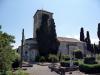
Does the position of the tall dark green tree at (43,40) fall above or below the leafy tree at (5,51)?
above

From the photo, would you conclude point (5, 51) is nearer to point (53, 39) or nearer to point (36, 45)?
point (53, 39)

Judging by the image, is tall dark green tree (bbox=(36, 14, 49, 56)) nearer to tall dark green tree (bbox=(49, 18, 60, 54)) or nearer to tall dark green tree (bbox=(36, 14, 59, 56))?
tall dark green tree (bbox=(36, 14, 59, 56))

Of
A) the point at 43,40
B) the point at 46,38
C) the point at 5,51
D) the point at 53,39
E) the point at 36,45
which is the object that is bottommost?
the point at 5,51

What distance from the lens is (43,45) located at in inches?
2063

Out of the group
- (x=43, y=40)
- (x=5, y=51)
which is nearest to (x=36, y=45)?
(x=43, y=40)

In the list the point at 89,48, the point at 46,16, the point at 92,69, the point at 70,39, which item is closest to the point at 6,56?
the point at 92,69

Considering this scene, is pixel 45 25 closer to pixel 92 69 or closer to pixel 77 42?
pixel 77 42

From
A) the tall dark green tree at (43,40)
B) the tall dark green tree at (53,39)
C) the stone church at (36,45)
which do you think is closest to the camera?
the tall dark green tree at (43,40)

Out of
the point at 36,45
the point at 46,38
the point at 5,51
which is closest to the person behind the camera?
the point at 5,51

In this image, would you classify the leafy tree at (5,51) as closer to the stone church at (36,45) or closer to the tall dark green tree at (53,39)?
the tall dark green tree at (53,39)

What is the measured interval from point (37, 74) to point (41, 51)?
27.9m

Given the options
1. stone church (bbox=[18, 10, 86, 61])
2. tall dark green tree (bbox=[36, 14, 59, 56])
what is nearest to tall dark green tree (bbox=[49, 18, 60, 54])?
tall dark green tree (bbox=[36, 14, 59, 56])

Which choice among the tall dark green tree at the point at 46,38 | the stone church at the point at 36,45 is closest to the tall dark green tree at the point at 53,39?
the tall dark green tree at the point at 46,38

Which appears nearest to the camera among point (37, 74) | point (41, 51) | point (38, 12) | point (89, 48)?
point (37, 74)
